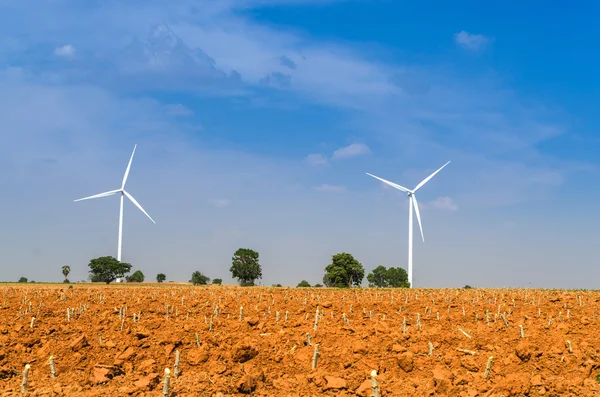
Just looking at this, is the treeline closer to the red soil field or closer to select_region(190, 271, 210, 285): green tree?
select_region(190, 271, 210, 285): green tree

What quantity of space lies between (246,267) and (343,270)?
1052 inches

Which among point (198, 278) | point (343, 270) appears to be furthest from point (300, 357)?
point (198, 278)

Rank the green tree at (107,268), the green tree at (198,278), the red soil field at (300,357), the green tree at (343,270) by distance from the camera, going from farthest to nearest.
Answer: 1. the green tree at (198,278)
2. the green tree at (107,268)
3. the green tree at (343,270)
4. the red soil field at (300,357)

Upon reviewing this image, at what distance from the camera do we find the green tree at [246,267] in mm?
116125

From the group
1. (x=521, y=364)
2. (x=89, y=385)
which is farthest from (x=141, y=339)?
(x=521, y=364)

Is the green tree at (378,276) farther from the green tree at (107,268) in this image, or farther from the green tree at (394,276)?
the green tree at (107,268)

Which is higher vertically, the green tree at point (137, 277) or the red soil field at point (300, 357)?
the red soil field at point (300, 357)

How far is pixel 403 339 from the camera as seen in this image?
70.0ft

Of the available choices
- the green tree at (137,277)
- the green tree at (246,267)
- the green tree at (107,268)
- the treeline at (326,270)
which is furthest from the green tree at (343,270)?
the green tree at (137,277)

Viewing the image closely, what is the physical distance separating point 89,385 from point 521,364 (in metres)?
14.4

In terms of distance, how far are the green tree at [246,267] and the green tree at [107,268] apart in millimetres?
21723

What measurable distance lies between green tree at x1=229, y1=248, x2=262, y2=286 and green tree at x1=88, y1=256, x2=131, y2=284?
2172 cm

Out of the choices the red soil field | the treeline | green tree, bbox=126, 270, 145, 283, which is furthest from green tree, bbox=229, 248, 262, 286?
the red soil field

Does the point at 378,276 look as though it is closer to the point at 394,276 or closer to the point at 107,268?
the point at 394,276
